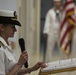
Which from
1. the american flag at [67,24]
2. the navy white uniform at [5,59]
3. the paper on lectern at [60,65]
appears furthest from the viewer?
the american flag at [67,24]

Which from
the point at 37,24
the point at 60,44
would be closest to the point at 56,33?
the point at 60,44

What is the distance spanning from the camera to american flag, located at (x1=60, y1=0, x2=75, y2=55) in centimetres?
836

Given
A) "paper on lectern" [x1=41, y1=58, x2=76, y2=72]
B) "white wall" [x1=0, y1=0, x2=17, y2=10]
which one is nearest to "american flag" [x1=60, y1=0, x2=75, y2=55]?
"white wall" [x1=0, y1=0, x2=17, y2=10]

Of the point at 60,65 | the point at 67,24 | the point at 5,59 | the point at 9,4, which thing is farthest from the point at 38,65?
the point at 67,24

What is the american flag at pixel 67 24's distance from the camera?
8.36 metres

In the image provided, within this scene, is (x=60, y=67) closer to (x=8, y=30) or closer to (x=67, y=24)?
(x=8, y=30)

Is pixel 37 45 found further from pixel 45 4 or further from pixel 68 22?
pixel 68 22

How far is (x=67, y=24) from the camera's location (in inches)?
336

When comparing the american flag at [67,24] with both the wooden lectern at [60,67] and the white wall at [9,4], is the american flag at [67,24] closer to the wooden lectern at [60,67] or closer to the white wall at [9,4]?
the white wall at [9,4]

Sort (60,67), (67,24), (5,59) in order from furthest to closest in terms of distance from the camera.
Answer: (67,24) < (60,67) < (5,59)

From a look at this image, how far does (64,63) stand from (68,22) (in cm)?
557

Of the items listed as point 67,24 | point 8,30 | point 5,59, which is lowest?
point 67,24

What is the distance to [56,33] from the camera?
8.81 metres

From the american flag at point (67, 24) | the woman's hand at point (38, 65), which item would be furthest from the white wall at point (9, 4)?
the american flag at point (67, 24)
